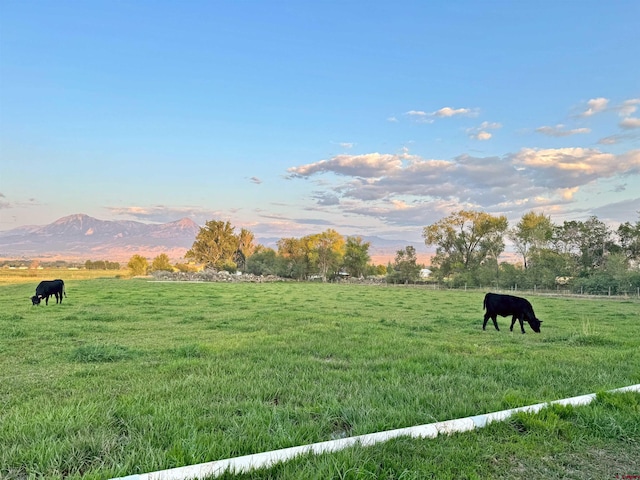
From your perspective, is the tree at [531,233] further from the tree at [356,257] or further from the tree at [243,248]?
the tree at [243,248]

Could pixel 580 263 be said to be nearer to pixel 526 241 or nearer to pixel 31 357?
pixel 526 241

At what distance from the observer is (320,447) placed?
308cm

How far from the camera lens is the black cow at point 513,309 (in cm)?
1205

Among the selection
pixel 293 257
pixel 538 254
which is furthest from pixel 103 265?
pixel 538 254

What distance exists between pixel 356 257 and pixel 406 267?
1523cm

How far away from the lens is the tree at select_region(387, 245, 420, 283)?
66.9 metres

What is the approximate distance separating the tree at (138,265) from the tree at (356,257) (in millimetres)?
44677

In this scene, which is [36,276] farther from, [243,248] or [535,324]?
[535,324]

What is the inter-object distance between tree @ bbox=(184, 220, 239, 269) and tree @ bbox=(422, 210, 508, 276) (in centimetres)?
4949

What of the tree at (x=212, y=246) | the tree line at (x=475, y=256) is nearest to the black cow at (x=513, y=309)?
the tree line at (x=475, y=256)

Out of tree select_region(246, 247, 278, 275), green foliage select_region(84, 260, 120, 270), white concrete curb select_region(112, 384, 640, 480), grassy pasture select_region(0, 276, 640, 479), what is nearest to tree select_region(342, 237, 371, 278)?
tree select_region(246, 247, 278, 275)

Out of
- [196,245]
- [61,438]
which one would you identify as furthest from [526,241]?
[196,245]

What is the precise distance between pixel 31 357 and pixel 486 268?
5588 cm

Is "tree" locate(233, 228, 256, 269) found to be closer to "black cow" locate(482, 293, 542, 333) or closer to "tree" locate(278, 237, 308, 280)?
"tree" locate(278, 237, 308, 280)
